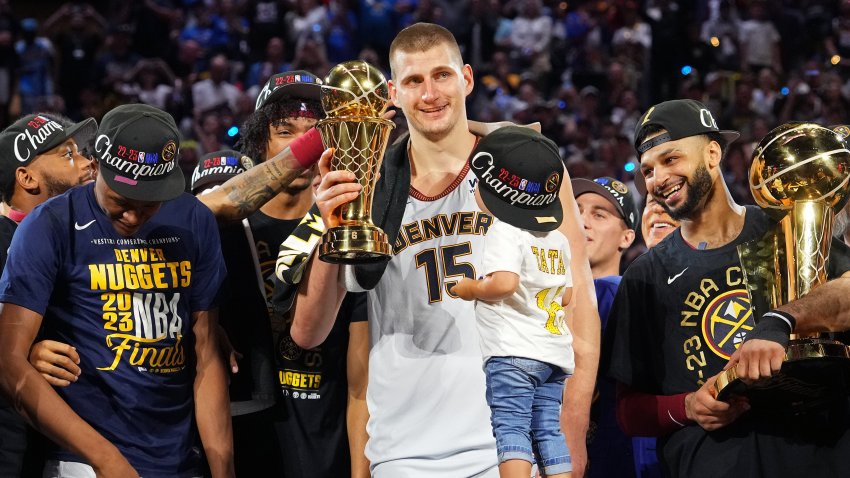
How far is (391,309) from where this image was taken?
340 cm

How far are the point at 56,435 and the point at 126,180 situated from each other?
2.63 feet

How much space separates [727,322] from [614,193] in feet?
6.68

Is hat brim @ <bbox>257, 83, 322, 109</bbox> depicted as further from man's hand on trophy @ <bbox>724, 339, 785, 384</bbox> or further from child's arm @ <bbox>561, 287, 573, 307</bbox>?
man's hand on trophy @ <bbox>724, 339, 785, 384</bbox>

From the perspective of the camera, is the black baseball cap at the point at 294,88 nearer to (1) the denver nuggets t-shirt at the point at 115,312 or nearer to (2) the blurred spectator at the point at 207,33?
(1) the denver nuggets t-shirt at the point at 115,312

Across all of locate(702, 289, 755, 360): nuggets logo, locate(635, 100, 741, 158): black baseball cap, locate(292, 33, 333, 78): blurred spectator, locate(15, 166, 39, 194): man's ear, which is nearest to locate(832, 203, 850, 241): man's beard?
locate(635, 100, 741, 158): black baseball cap

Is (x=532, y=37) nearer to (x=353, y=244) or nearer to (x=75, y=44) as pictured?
(x=75, y=44)

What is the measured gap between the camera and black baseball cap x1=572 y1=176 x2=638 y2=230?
530 cm

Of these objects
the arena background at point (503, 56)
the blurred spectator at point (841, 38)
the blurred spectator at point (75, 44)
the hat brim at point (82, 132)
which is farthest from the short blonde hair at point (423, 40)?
the blurred spectator at point (841, 38)

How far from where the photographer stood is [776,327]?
2783 millimetres

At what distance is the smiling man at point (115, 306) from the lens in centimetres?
312

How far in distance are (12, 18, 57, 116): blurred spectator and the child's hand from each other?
32.6 ft

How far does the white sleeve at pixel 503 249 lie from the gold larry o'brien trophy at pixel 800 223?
69 centimetres

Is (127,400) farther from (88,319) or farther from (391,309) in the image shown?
(391,309)

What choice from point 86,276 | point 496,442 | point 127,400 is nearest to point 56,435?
point 127,400
